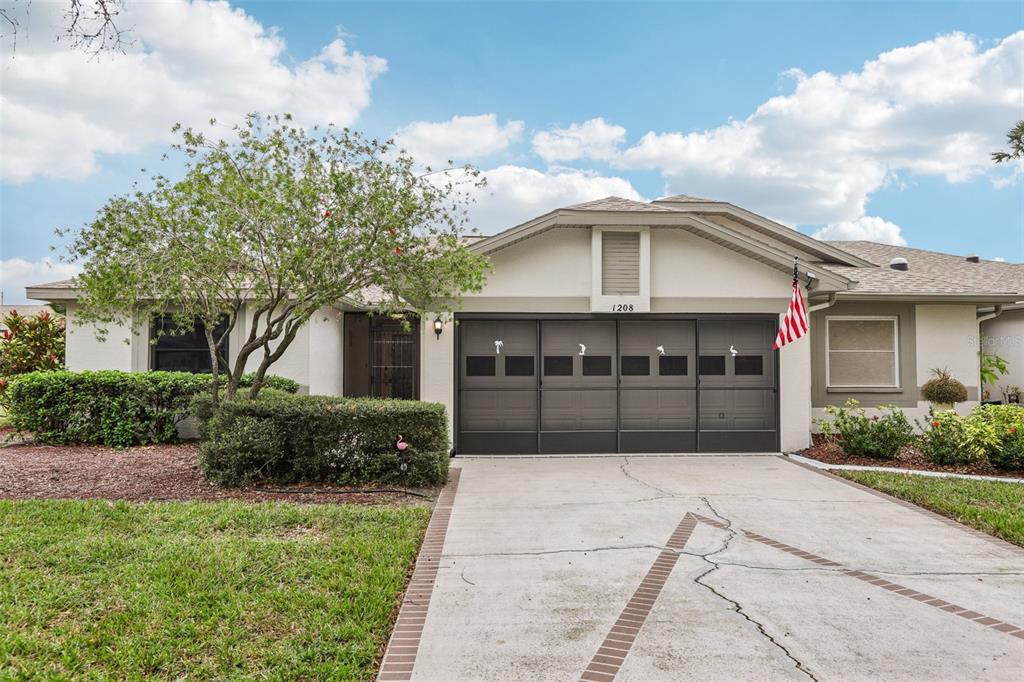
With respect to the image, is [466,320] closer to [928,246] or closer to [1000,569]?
[1000,569]

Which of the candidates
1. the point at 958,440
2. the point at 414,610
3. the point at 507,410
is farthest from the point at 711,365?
the point at 414,610

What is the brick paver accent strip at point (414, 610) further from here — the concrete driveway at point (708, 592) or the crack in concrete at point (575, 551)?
the crack in concrete at point (575, 551)

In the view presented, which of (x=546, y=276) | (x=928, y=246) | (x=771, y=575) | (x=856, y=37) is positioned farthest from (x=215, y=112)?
(x=928, y=246)

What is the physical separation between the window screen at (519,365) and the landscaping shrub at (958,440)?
6.37 meters

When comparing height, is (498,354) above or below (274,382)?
above

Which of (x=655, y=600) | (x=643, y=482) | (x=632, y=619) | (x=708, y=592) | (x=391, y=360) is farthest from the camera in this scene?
(x=391, y=360)

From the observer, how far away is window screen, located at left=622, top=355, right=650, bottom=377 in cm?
1119

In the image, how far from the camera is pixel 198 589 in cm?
466

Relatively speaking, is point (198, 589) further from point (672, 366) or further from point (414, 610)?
point (672, 366)

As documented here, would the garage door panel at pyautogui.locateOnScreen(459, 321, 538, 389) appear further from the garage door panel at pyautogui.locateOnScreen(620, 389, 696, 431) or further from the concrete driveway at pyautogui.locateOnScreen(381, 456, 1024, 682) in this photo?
the concrete driveway at pyautogui.locateOnScreen(381, 456, 1024, 682)

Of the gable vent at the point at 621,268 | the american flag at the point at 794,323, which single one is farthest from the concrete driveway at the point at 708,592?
the gable vent at the point at 621,268

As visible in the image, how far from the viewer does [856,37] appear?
39.4ft

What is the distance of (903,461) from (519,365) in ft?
20.8

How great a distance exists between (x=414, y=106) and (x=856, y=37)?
8297 millimetres
